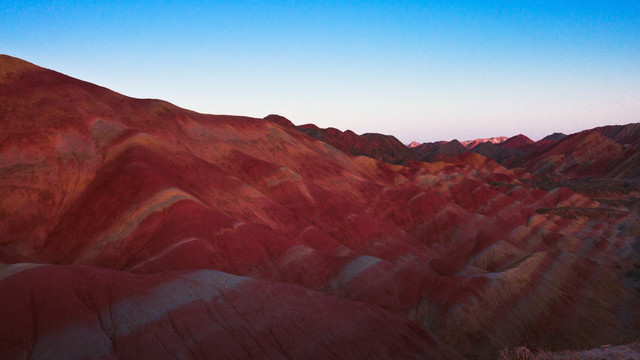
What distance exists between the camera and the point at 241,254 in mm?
37125

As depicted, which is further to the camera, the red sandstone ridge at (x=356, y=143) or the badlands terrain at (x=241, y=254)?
the red sandstone ridge at (x=356, y=143)

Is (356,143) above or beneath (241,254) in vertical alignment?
above

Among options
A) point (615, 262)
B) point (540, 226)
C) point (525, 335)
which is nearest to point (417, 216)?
point (540, 226)

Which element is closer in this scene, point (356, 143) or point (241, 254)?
point (241, 254)

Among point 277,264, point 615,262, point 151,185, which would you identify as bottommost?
point 615,262

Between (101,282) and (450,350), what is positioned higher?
(101,282)

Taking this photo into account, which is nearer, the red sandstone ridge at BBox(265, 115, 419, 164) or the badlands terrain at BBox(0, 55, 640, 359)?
the badlands terrain at BBox(0, 55, 640, 359)

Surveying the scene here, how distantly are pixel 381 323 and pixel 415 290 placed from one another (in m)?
13.8

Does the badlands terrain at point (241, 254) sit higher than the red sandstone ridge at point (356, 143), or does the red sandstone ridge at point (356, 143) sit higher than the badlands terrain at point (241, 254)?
the red sandstone ridge at point (356, 143)

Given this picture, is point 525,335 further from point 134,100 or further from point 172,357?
point 134,100

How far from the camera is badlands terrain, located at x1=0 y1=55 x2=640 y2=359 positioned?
20.9 m

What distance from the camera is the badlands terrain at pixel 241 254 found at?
20.9 meters

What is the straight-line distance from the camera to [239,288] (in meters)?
24.7

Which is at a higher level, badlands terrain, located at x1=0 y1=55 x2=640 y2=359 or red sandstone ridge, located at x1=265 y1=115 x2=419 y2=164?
red sandstone ridge, located at x1=265 y1=115 x2=419 y2=164
